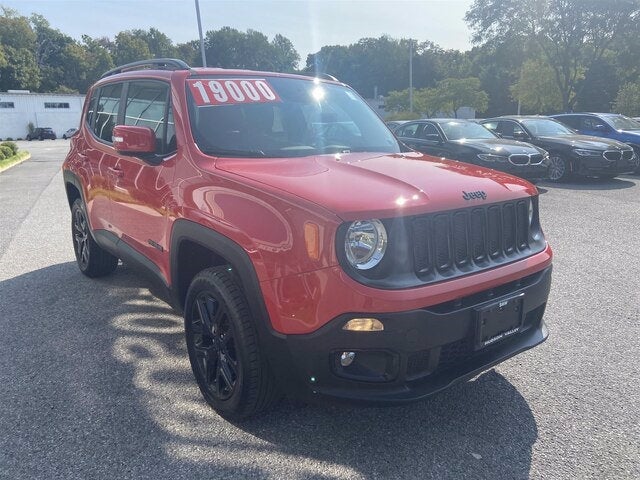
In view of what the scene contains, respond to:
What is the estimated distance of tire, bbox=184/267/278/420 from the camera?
8.38 ft

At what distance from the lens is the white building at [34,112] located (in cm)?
6212

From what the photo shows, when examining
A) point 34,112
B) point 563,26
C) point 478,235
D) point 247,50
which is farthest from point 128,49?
point 478,235

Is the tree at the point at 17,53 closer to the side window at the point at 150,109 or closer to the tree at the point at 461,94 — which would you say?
the tree at the point at 461,94

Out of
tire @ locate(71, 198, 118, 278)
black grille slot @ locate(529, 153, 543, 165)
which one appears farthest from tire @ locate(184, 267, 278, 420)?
black grille slot @ locate(529, 153, 543, 165)

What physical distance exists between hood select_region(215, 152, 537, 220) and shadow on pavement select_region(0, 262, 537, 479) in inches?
46.9

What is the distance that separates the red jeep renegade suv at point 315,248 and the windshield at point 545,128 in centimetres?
996

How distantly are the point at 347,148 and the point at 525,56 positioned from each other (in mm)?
28384

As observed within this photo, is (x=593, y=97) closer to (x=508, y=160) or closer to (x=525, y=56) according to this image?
(x=525, y=56)

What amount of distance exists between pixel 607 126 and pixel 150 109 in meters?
13.5

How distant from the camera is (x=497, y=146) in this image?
10008 millimetres

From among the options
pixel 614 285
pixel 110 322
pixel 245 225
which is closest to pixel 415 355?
pixel 245 225

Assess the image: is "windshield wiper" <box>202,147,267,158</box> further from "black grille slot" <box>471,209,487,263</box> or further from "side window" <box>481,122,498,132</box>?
"side window" <box>481,122,498,132</box>

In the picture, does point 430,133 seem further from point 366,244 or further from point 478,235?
point 366,244

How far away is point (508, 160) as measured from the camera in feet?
31.7
